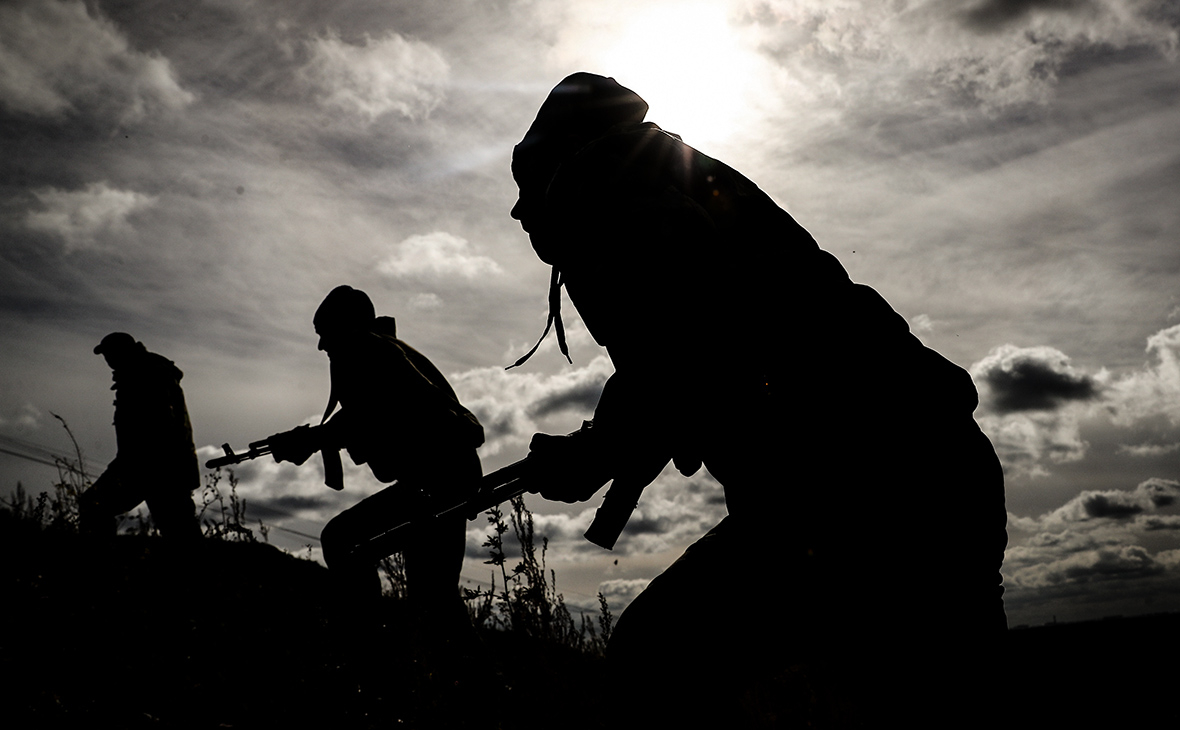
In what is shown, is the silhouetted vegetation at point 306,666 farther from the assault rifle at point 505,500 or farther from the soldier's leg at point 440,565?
the assault rifle at point 505,500

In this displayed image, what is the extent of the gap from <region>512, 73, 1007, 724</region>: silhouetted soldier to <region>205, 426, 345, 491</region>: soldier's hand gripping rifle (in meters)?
4.19

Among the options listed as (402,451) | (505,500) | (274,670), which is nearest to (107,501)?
(274,670)

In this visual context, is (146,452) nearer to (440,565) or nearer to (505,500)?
(440,565)

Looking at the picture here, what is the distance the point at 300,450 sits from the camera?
5.44 metres

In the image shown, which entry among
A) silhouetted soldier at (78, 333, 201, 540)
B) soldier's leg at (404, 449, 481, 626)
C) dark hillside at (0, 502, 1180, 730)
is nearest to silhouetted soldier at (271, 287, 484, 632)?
soldier's leg at (404, 449, 481, 626)

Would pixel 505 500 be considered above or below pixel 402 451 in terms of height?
below

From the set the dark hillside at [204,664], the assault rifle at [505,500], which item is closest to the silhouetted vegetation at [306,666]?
the dark hillside at [204,664]

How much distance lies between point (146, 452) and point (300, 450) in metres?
1.80

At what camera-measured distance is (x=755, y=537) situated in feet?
4.17

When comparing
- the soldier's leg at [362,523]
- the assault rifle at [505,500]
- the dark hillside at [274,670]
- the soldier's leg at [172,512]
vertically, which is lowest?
the dark hillside at [274,670]

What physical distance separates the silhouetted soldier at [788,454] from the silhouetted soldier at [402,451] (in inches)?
91.9

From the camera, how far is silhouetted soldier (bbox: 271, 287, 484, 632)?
141 inches

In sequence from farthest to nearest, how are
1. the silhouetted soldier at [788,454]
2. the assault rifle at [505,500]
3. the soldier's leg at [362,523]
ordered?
1. the soldier's leg at [362,523]
2. the assault rifle at [505,500]
3. the silhouetted soldier at [788,454]

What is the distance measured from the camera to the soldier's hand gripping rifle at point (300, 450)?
5.12m
